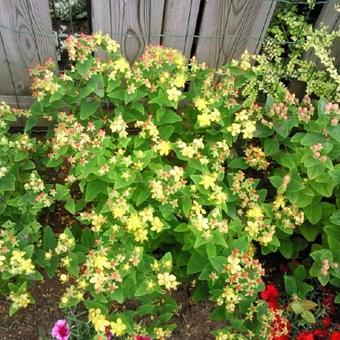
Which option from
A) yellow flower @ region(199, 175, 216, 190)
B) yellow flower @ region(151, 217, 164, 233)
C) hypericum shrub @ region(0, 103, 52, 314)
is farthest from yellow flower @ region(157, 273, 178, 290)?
hypericum shrub @ region(0, 103, 52, 314)

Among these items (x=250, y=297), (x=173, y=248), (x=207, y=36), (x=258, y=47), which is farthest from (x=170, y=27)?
(x=250, y=297)

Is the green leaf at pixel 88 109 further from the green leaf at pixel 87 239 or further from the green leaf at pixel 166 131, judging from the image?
Result: the green leaf at pixel 87 239

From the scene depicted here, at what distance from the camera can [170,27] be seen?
2748 millimetres

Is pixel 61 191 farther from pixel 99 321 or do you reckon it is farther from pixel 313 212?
pixel 313 212

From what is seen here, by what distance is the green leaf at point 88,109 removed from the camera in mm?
2389

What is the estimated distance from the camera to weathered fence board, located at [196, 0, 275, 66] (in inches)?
106

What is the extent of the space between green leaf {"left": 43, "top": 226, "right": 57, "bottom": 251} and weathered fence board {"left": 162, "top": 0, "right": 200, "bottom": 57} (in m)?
1.17

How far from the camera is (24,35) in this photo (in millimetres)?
2754

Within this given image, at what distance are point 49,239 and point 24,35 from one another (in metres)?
1.10

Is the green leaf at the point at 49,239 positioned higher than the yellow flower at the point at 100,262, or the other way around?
the yellow flower at the point at 100,262

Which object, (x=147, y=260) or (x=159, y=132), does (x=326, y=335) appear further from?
(x=159, y=132)

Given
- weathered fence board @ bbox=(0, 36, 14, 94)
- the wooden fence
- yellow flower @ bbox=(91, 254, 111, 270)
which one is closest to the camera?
yellow flower @ bbox=(91, 254, 111, 270)

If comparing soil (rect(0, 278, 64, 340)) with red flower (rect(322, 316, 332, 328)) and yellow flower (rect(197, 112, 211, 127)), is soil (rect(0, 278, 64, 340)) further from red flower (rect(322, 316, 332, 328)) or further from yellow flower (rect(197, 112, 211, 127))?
red flower (rect(322, 316, 332, 328))

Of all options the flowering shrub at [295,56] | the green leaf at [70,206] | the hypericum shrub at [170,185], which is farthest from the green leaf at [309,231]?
the green leaf at [70,206]
